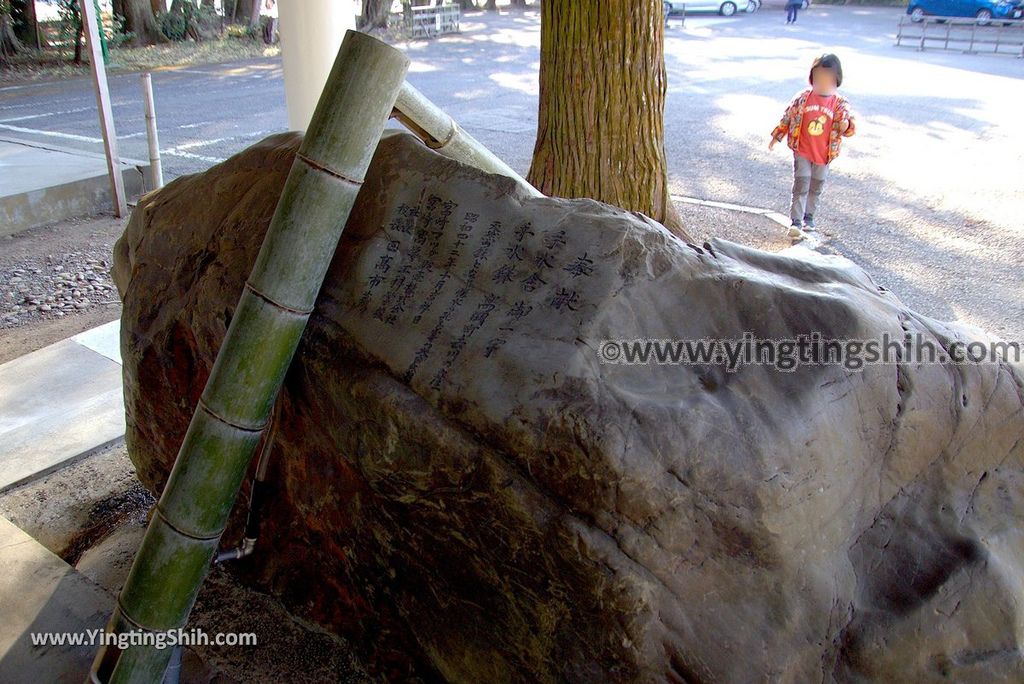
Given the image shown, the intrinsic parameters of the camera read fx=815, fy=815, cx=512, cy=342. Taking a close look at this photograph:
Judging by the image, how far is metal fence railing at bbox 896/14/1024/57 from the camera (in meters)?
15.9

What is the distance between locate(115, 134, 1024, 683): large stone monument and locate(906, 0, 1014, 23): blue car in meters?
19.0

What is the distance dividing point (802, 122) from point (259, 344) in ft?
16.6

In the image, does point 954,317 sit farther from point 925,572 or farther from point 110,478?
point 110,478

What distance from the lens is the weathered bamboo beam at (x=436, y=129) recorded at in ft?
8.96

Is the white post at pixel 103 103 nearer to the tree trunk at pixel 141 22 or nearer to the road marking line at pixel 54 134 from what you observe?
the road marking line at pixel 54 134

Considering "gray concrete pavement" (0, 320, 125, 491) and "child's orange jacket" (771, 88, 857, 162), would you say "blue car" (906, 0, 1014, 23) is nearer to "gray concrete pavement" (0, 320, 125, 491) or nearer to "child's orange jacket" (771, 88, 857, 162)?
"child's orange jacket" (771, 88, 857, 162)

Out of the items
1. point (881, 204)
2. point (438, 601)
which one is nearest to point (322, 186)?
point (438, 601)

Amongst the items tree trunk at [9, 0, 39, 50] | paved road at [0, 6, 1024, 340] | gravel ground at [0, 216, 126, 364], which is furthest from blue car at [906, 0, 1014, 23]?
tree trunk at [9, 0, 39, 50]

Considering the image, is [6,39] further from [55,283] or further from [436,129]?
[436,129]

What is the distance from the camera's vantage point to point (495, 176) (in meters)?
2.37

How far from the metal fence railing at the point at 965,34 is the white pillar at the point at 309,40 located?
14279 millimetres

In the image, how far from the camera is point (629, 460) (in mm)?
1786

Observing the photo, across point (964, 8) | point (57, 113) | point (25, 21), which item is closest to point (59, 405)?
point (57, 113)

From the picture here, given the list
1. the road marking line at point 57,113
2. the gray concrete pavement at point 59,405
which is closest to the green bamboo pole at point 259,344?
the gray concrete pavement at point 59,405
